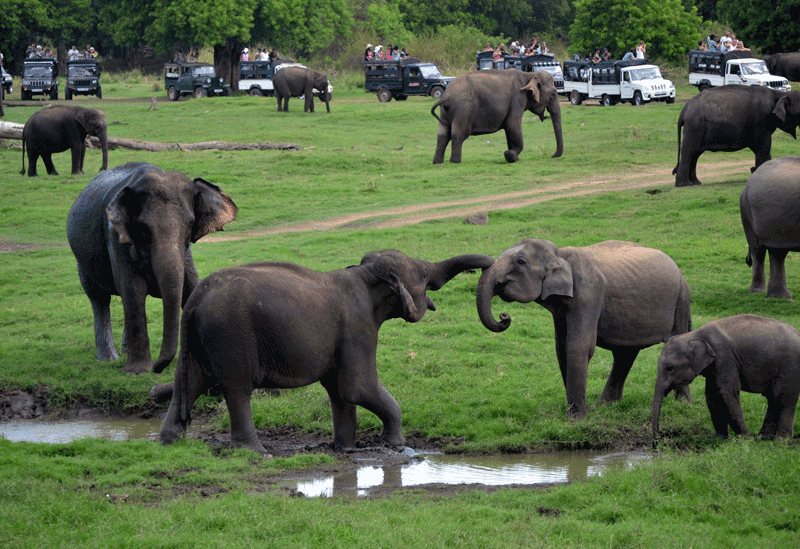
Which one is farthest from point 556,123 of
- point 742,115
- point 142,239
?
point 142,239

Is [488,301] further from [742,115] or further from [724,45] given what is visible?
[724,45]

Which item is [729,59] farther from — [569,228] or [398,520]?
[398,520]

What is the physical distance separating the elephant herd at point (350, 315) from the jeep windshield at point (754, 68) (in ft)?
101

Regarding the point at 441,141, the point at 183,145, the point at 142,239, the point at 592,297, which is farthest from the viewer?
the point at 183,145

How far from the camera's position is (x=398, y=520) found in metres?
6.14

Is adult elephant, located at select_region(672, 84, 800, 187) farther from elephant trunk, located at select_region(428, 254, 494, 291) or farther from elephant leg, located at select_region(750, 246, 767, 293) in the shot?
elephant trunk, located at select_region(428, 254, 494, 291)

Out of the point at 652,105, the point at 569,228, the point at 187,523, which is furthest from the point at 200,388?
the point at 652,105

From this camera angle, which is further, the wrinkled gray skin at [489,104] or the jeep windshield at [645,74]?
the jeep windshield at [645,74]

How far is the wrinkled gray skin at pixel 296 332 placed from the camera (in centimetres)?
750

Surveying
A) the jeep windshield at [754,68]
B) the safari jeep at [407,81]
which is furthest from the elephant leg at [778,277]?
the safari jeep at [407,81]

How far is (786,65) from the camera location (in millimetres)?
40469

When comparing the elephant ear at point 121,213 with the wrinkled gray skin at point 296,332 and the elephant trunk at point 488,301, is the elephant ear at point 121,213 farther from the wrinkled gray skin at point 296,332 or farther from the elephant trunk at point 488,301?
the elephant trunk at point 488,301

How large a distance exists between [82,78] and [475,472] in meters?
43.4

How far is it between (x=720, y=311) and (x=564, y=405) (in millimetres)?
4265
